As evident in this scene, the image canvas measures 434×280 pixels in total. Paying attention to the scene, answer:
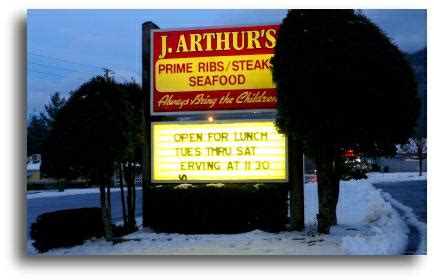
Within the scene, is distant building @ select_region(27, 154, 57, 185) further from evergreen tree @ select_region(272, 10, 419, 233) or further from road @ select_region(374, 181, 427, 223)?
road @ select_region(374, 181, 427, 223)

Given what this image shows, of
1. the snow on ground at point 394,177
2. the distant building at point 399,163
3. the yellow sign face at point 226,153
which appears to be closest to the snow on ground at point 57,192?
the yellow sign face at point 226,153

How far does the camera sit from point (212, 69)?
355 inches

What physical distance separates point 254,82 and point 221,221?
237 centimetres

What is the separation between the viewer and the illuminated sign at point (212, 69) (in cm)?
883

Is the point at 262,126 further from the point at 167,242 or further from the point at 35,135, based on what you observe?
the point at 35,135

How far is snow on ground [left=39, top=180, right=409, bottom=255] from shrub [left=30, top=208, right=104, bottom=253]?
17cm

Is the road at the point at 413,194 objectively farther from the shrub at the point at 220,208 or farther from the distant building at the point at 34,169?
the distant building at the point at 34,169

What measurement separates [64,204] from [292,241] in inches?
235

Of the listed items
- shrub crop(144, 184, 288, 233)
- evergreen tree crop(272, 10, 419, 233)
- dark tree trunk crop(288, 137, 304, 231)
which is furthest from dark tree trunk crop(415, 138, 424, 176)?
shrub crop(144, 184, 288, 233)

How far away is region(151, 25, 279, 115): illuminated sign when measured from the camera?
8.83 meters

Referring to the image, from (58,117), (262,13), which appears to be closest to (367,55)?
(262,13)

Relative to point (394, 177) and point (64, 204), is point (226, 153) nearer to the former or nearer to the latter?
point (394, 177)

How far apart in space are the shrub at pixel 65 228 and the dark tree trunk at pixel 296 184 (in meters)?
3.19

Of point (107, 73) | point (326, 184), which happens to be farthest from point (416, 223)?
point (107, 73)
